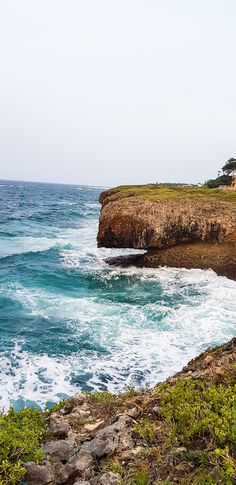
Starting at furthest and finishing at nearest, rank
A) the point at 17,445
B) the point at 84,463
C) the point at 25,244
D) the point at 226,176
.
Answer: the point at 226,176
the point at 25,244
the point at 17,445
the point at 84,463

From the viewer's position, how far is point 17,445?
5.17m

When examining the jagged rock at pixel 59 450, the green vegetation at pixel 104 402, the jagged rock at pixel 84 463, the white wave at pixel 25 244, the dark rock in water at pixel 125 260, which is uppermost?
the jagged rock at pixel 84 463

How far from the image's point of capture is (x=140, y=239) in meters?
25.7

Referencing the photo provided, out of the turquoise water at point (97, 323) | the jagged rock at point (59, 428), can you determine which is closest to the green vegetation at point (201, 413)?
the jagged rock at point (59, 428)

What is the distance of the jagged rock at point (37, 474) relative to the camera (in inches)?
189

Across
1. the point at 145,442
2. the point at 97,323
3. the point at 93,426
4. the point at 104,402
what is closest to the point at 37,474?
the point at 93,426

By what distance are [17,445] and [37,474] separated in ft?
1.69

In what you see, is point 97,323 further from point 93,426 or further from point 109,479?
point 109,479

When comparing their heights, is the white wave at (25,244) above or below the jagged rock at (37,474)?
below

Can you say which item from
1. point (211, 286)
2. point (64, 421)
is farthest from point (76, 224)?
point (64, 421)

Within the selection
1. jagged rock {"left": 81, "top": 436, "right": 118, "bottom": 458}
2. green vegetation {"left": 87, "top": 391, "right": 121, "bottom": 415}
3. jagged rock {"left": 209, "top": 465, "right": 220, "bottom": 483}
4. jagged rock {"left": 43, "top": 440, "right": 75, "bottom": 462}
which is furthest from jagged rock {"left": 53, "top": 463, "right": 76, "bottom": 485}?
jagged rock {"left": 209, "top": 465, "right": 220, "bottom": 483}

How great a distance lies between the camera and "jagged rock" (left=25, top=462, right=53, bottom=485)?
481 centimetres

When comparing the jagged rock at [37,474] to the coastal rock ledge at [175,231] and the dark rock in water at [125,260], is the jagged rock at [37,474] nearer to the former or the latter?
the coastal rock ledge at [175,231]

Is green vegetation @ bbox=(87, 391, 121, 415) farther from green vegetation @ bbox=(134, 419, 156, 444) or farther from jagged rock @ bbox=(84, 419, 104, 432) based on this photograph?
green vegetation @ bbox=(134, 419, 156, 444)
